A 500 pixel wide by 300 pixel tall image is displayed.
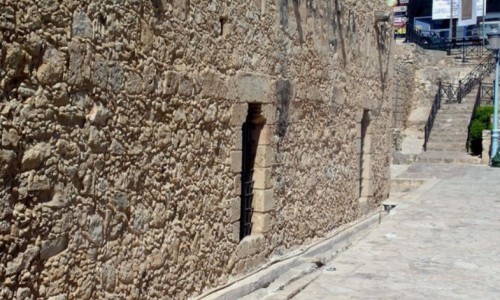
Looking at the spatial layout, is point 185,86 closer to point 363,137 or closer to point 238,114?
point 238,114

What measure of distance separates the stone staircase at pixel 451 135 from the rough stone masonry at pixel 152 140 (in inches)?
610

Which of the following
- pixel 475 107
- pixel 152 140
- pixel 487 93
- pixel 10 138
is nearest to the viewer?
pixel 10 138

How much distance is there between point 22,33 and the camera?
3586mm

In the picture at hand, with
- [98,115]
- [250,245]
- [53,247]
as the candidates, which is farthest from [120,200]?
[250,245]

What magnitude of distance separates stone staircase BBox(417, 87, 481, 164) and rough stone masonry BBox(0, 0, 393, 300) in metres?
15.5

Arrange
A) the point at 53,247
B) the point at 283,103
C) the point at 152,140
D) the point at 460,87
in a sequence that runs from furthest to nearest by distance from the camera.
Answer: the point at 460,87
the point at 283,103
the point at 152,140
the point at 53,247

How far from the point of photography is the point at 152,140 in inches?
193

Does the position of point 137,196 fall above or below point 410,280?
above

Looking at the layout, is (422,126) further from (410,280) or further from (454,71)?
(410,280)

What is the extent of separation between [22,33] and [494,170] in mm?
19462

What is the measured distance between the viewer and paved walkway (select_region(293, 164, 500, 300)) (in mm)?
6961

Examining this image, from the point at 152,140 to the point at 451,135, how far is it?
74.2 ft

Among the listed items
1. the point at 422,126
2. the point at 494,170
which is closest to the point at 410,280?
the point at 494,170

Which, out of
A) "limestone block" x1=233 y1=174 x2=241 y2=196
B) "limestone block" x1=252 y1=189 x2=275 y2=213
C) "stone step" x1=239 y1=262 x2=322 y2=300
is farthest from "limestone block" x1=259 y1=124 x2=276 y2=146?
"stone step" x1=239 y1=262 x2=322 y2=300
